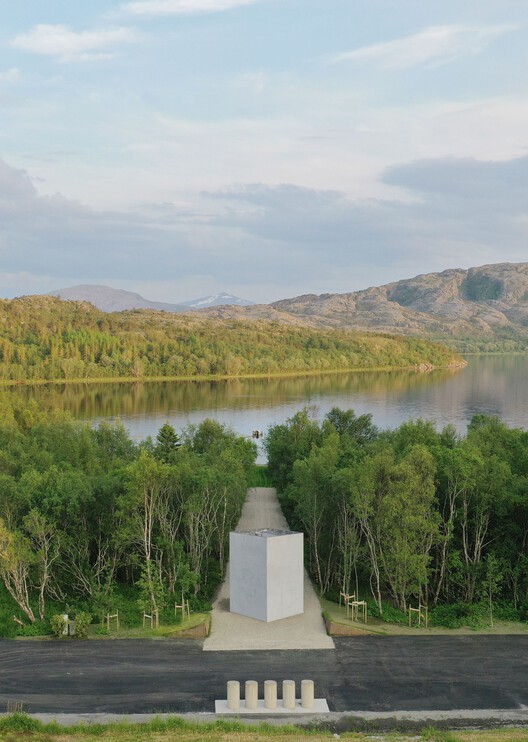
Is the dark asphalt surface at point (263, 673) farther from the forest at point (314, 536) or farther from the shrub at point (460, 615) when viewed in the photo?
the forest at point (314, 536)

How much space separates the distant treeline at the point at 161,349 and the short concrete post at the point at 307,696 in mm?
107067

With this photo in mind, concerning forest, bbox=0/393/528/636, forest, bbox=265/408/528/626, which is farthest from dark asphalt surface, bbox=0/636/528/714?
forest, bbox=265/408/528/626

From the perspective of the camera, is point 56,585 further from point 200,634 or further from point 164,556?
point 200,634

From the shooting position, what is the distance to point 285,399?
92.7 m

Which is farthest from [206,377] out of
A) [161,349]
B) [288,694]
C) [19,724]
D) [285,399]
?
[19,724]

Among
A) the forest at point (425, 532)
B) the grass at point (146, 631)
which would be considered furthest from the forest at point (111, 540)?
the forest at point (425, 532)

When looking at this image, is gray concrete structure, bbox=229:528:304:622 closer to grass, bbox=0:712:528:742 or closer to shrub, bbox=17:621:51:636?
shrub, bbox=17:621:51:636

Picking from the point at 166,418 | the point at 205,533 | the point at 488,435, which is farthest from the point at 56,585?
the point at 166,418

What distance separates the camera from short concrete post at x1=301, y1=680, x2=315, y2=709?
16.5 metres

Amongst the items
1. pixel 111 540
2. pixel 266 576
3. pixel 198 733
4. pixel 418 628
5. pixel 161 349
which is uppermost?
pixel 161 349

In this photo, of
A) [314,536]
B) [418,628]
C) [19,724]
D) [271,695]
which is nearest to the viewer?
[19,724]

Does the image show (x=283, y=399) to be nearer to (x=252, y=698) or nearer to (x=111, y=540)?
(x=111, y=540)

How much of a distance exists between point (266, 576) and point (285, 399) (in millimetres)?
70743

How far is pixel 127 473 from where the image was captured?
24.4 meters
